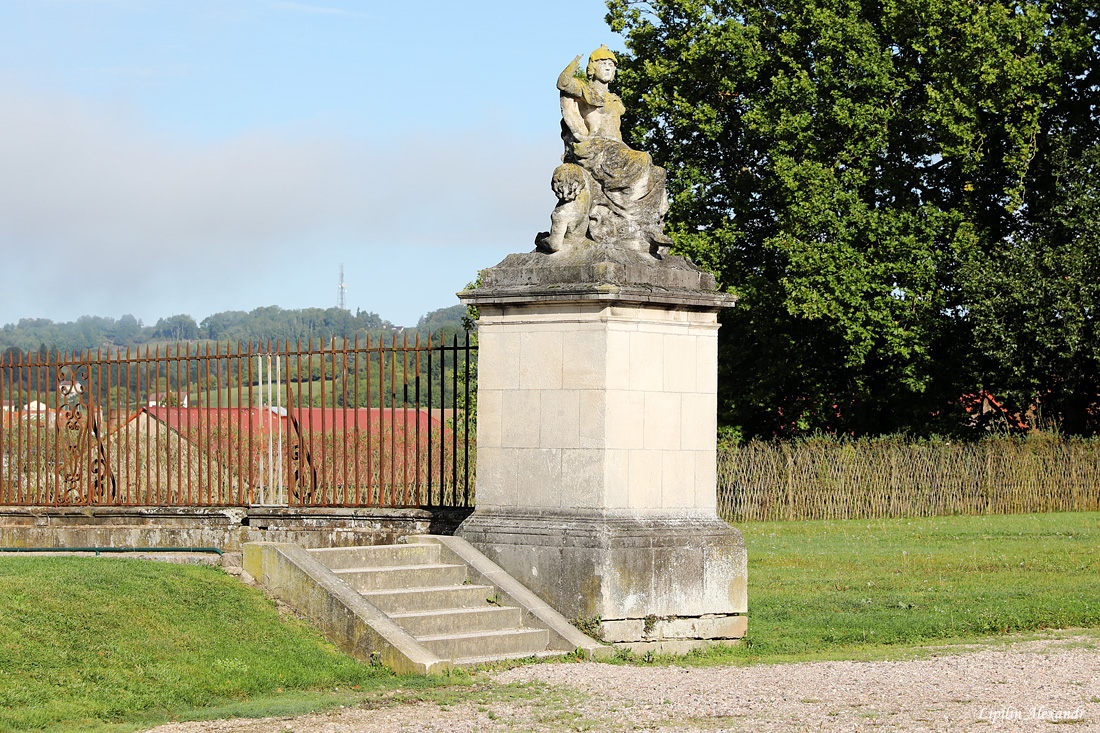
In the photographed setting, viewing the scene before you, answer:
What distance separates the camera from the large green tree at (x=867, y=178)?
89.9 ft

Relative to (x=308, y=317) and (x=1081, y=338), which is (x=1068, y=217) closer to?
(x=1081, y=338)

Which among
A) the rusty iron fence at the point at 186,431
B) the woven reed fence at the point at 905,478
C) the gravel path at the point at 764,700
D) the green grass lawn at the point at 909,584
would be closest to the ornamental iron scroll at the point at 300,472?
the rusty iron fence at the point at 186,431

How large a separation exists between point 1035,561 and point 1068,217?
13.5 meters

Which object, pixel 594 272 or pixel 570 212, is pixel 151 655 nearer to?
pixel 594 272

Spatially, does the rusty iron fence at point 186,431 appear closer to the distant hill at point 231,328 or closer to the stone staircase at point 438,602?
the stone staircase at point 438,602

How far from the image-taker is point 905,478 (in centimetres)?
2431

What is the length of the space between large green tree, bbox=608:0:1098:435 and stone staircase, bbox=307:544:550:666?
59.7ft

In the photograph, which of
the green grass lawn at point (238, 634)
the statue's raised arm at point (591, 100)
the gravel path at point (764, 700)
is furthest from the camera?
the statue's raised arm at point (591, 100)

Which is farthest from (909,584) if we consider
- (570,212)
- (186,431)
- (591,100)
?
(186,431)

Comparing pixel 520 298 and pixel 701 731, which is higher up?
pixel 520 298

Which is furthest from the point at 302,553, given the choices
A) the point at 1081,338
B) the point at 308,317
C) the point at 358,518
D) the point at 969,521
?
the point at 308,317

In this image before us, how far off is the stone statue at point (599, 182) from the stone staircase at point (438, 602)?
110 inches

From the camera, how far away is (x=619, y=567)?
9.81m

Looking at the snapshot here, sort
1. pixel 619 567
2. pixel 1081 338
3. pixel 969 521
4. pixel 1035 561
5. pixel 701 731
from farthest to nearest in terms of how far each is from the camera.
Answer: pixel 1081 338 < pixel 969 521 < pixel 1035 561 < pixel 619 567 < pixel 701 731
